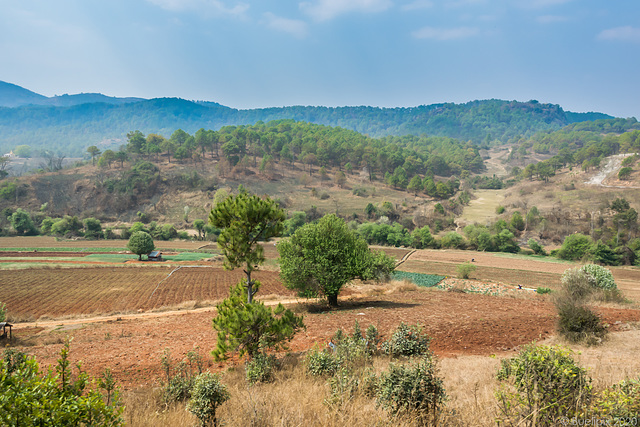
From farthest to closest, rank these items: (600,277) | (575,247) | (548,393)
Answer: (575,247) < (600,277) < (548,393)

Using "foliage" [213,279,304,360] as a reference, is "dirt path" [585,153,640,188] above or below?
above

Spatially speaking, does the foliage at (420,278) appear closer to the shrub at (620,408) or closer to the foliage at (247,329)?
the foliage at (247,329)

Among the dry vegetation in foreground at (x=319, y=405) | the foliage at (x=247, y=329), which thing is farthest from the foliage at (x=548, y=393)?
the foliage at (x=247, y=329)

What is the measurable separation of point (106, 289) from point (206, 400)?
33.5m

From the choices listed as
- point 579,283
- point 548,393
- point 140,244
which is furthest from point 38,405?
point 140,244

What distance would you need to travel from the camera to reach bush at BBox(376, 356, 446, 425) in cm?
517

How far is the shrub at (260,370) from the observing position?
27.5 feet

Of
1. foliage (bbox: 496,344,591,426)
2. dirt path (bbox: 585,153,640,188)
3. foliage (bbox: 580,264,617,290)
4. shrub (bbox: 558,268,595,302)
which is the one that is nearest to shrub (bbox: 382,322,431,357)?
foliage (bbox: 496,344,591,426)

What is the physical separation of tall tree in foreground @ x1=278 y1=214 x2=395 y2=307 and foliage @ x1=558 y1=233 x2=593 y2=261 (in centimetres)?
6300

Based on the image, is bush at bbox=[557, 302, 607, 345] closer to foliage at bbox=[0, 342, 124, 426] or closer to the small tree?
foliage at bbox=[0, 342, 124, 426]

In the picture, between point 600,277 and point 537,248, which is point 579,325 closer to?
point 600,277

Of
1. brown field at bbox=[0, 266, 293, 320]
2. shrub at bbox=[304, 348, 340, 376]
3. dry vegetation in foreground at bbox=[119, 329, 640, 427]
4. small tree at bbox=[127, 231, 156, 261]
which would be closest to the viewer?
dry vegetation in foreground at bbox=[119, 329, 640, 427]

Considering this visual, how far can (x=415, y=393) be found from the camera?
529 cm

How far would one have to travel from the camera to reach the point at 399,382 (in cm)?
544
